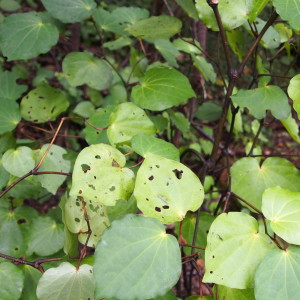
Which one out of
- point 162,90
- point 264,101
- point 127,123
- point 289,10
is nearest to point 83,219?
point 127,123

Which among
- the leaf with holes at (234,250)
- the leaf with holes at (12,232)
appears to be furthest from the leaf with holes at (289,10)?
the leaf with holes at (12,232)

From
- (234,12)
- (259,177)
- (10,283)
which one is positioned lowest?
(10,283)

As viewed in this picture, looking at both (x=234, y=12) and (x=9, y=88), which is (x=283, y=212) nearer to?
(x=234, y=12)

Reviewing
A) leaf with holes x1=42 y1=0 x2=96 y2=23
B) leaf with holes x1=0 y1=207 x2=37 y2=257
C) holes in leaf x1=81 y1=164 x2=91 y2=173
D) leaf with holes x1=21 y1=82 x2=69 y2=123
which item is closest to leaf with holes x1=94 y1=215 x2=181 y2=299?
holes in leaf x1=81 y1=164 x2=91 y2=173

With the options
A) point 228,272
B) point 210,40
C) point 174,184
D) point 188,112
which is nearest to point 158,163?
point 174,184

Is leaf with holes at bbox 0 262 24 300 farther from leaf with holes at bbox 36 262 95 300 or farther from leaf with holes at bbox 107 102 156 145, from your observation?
leaf with holes at bbox 107 102 156 145

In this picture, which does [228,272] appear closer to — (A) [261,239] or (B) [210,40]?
(A) [261,239]
